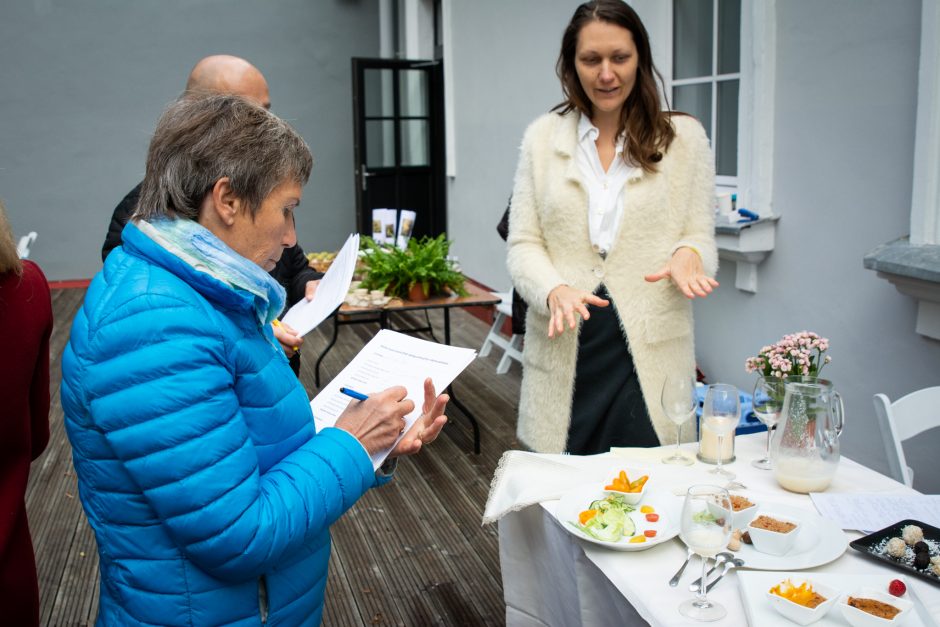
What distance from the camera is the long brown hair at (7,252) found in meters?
1.38

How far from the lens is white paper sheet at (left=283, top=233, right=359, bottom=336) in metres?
1.98

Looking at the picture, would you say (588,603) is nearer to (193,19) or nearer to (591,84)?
(591,84)

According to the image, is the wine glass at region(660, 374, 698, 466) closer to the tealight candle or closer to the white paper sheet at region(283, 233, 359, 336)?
the tealight candle

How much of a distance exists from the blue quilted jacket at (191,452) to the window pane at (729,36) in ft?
10.6

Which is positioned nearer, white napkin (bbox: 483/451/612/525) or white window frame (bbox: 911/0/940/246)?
white napkin (bbox: 483/451/612/525)

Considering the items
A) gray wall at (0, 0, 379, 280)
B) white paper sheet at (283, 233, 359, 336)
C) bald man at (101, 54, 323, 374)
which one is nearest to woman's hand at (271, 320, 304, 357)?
white paper sheet at (283, 233, 359, 336)

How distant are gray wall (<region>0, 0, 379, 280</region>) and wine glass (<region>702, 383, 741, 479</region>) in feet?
26.0

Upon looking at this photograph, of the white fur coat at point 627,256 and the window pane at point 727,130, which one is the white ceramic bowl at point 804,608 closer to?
the white fur coat at point 627,256

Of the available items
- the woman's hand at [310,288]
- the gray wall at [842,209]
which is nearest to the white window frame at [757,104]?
the gray wall at [842,209]

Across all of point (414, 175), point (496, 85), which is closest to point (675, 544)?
point (496, 85)

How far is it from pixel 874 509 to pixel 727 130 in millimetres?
2787

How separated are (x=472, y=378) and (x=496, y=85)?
2.51 m

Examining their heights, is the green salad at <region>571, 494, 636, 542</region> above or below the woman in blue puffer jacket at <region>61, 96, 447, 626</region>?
below

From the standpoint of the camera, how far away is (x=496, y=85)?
668cm
